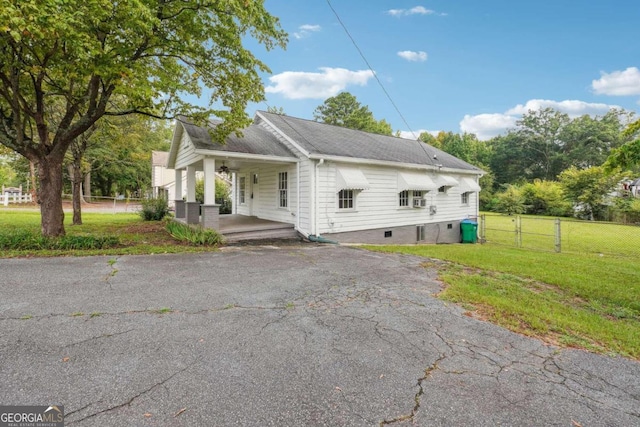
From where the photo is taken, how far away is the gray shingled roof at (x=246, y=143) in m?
9.68

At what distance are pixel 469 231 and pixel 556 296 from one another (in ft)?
36.5

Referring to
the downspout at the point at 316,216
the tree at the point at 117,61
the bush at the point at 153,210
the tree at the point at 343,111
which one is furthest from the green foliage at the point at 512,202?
the bush at the point at 153,210

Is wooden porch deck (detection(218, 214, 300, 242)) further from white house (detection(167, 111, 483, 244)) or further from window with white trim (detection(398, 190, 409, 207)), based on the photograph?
window with white trim (detection(398, 190, 409, 207))

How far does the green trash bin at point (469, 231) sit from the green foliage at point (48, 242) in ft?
49.8

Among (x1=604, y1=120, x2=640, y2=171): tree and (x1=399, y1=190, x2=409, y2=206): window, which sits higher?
(x1=604, y1=120, x2=640, y2=171): tree

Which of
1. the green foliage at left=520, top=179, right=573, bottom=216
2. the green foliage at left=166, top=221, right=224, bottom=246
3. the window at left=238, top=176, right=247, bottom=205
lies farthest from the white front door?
the green foliage at left=520, top=179, right=573, bottom=216

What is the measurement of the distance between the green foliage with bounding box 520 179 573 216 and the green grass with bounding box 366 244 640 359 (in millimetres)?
24338

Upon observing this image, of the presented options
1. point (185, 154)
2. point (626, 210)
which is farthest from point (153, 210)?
point (626, 210)

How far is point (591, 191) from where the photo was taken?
23.8 m

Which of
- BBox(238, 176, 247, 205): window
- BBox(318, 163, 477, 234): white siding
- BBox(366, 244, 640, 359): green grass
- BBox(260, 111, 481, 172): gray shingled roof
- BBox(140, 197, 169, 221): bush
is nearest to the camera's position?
BBox(366, 244, 640, 359): green grass

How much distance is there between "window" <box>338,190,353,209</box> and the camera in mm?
11320

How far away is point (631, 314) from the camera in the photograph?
436 centimetres

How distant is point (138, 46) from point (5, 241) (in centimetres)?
572

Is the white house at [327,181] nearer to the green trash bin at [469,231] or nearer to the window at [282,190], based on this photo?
the window at [282,190]
